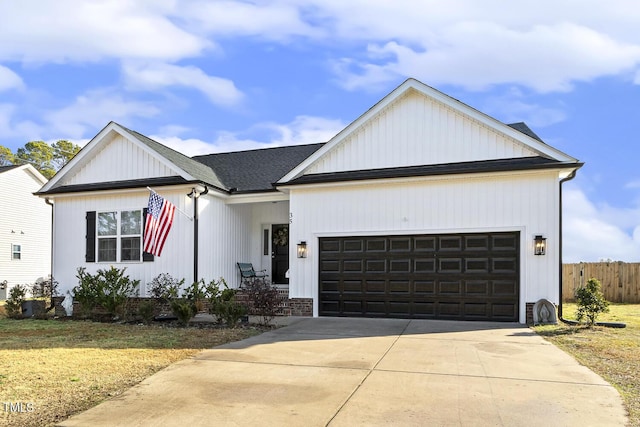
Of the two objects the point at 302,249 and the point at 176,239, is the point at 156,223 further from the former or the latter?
the point at 302,249

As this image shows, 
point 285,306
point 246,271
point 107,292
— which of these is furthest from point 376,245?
point 107,292

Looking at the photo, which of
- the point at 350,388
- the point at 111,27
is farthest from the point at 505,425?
the point at 111,27

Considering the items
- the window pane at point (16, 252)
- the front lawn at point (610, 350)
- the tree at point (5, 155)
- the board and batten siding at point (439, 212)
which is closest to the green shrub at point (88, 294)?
the board and batten siding at point (439, 212)

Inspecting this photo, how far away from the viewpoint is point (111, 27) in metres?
11.5

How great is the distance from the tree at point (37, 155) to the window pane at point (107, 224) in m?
31.9

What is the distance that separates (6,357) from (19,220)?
1911cm

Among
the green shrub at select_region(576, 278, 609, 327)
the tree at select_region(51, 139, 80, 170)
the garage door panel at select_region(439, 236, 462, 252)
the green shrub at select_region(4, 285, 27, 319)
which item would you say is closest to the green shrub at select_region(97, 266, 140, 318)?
the green shrub at select_region(4, 285, 27, 319)

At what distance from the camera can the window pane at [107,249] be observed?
46.0 ft

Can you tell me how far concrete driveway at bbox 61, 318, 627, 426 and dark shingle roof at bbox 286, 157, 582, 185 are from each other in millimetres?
4107

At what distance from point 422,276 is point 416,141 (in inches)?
134

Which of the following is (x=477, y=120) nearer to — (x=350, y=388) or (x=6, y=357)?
(x=350, y=388)

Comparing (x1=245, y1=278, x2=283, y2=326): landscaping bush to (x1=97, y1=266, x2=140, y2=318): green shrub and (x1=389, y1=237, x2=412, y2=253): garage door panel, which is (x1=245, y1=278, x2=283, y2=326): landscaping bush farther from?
(x1=97, y1=266, x2=140, y2=318): green shrub

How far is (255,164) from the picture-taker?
52.5 ft

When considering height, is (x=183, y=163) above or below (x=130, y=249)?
above
